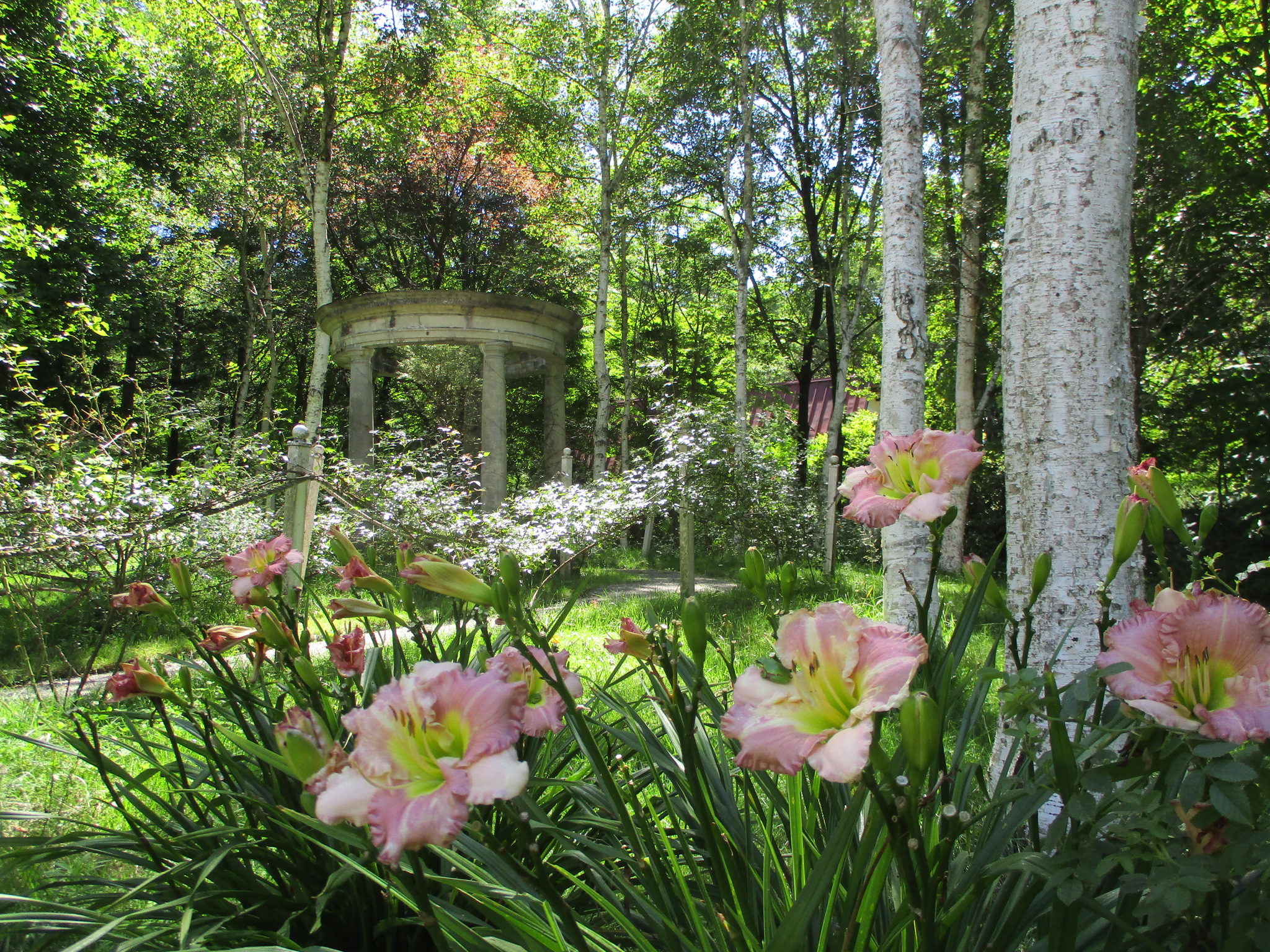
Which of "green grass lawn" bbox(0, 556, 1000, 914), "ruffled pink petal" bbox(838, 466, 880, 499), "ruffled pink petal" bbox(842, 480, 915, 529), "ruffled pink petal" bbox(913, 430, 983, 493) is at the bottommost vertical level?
"green grass lawn" bbox(0, 556, 1000, 914)

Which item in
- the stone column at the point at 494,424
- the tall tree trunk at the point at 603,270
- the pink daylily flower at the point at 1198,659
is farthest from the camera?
the tall tree trunk at the point at 603,270

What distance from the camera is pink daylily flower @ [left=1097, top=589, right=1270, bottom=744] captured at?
690mm

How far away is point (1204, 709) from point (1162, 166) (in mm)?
8335

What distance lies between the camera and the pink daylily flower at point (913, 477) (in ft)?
3.00

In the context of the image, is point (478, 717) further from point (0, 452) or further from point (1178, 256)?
point (1178, 256)

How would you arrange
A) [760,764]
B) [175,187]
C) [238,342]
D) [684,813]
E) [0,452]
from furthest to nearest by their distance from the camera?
1. [238,342]
2. [175,187]
3. [0,452]
4. [684,813]
5. [760,764]

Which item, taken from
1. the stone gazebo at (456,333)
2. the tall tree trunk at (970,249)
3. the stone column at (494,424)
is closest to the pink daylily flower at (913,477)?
the tall tree trunk at (970,249)

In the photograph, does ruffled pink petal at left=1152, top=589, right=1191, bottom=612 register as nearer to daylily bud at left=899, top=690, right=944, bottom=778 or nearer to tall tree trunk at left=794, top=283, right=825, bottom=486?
daylily bud at left=899, top=690, right=944, bottom=778

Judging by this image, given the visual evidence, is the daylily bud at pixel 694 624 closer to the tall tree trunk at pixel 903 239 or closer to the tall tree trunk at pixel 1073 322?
the tall tree trunk at pixel 1073 322

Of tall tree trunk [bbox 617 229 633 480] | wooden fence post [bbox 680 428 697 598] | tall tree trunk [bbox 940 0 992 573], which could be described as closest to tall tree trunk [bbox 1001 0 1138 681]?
wooden fence post [bbox 680 428 697 598]

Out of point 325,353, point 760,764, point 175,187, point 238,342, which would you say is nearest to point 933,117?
point 325,353

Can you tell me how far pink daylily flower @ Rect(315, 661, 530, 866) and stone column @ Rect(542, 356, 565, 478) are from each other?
10.8m

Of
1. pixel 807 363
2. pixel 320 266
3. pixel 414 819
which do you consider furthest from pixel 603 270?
pixel 414 819

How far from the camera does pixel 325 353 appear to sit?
11.1 m
